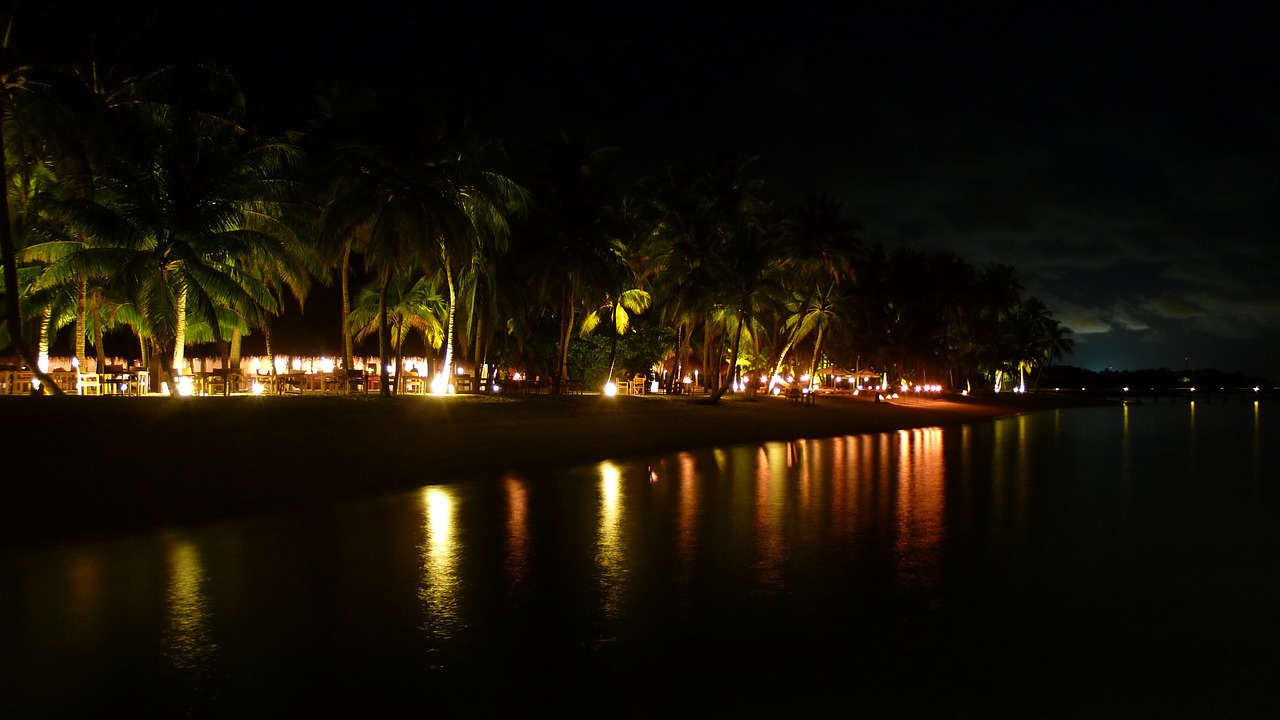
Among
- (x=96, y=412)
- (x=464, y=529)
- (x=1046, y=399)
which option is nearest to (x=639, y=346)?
(x=96, y=412)

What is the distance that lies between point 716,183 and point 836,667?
36214mm

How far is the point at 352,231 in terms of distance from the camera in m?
24.6

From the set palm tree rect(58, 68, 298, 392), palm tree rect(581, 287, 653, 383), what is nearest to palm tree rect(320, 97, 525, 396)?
palm tree rect(58, 68, 298, 392)

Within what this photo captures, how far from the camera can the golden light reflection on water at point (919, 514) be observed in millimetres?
9141

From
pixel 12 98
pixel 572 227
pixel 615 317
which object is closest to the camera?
pixel 12 98

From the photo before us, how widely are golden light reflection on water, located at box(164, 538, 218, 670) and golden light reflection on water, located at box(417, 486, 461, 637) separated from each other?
1.62 metres

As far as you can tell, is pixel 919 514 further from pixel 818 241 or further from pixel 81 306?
pixel 818 241

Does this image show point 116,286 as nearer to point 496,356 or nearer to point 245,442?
point 245,442

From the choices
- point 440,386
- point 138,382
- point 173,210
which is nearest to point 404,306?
point 440,386

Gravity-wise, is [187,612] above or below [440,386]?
below

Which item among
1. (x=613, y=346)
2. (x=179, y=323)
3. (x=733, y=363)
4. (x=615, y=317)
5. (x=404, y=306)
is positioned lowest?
(x=733, y=363)

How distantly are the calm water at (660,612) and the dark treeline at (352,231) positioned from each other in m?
11.4

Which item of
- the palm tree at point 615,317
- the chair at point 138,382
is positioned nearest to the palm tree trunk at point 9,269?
the chair at point 138,382

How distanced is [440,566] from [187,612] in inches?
97.5
